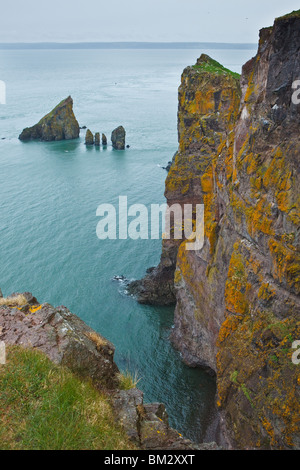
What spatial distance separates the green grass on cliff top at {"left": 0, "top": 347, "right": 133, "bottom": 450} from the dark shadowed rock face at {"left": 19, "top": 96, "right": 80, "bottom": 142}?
95870mm

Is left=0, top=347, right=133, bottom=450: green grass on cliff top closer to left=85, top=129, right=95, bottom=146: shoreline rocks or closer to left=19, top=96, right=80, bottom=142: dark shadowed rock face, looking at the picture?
left=85, top=129, right=95, bottom=146: shoreline rocks

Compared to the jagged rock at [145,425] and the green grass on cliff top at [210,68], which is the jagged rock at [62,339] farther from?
the green grass on cliff top at [210,68]

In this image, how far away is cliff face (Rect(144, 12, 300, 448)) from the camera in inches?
612

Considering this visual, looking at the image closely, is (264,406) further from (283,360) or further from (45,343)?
(45,343)

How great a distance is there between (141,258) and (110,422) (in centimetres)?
3601

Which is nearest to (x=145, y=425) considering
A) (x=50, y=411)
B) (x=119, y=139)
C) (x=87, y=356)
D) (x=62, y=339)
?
(x=87, y=356)

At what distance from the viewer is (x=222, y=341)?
2005cm

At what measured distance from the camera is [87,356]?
40.4 feet

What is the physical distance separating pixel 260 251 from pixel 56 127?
92125 millimetres

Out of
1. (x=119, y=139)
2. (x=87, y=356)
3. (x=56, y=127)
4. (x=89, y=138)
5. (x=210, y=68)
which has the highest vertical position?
(x=210, y=68)

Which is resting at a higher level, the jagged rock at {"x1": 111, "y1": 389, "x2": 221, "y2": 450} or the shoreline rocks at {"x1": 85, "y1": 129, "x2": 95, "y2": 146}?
the shoreline rocks at {"x1": 85, "y1": 129, "x2": 95, "y2": 146}

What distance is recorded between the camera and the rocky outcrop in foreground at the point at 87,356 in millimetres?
10604

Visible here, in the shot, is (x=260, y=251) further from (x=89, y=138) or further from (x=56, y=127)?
(x=56, y=127)

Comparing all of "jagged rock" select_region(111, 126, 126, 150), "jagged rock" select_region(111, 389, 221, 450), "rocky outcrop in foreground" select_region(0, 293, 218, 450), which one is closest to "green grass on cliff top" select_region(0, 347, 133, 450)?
"jagged rock" select_region(111, 389, 221, 450)
